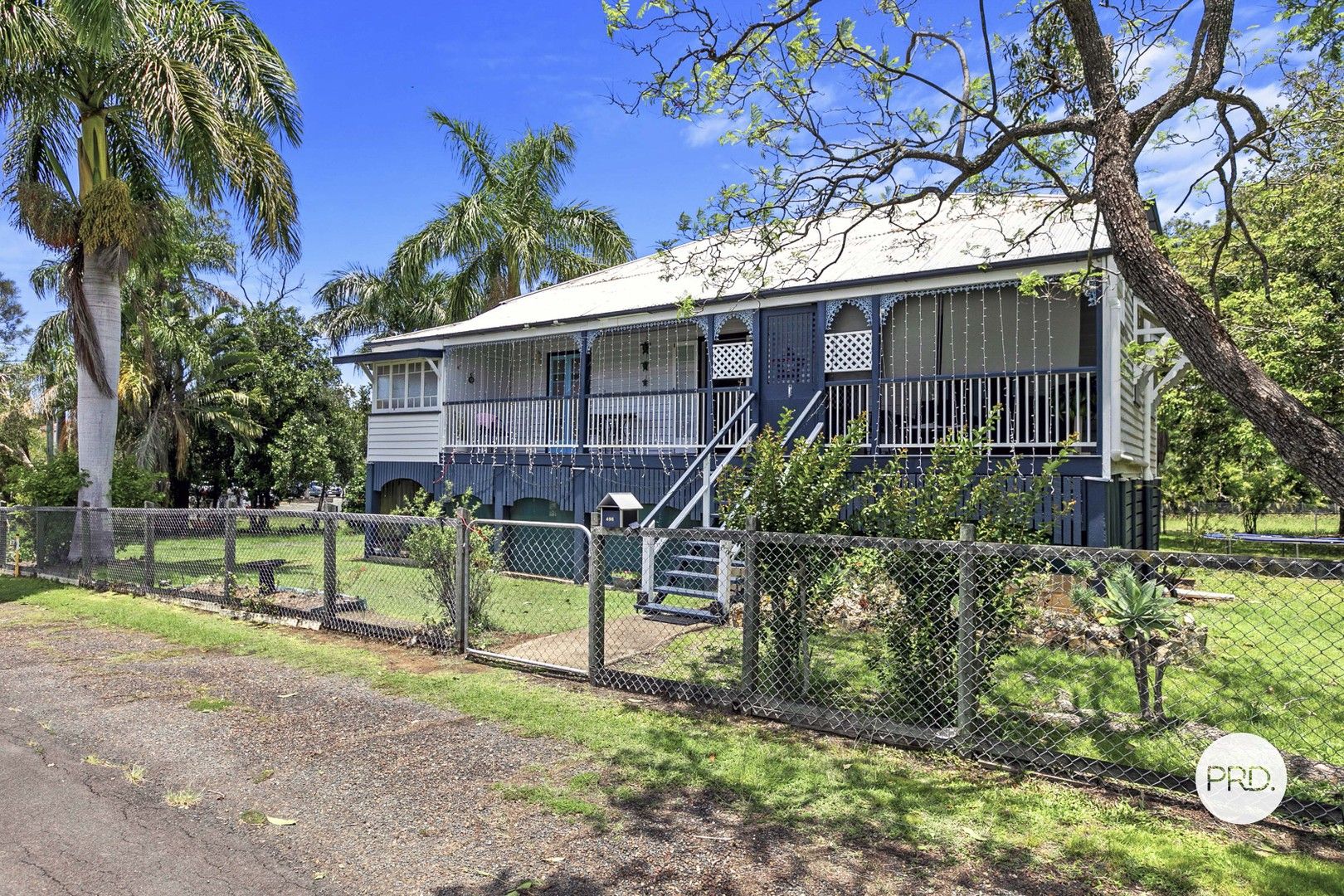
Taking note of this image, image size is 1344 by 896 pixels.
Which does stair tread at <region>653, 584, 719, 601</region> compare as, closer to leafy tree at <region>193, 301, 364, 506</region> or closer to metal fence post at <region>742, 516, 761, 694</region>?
metal fence post at <region>742, 516, 761, 694</region>

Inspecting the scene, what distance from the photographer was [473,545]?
785cm

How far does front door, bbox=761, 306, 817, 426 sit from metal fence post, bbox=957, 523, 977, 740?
780cm

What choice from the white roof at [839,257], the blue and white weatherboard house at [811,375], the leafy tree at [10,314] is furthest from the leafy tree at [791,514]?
the leafy tree at [10,314]

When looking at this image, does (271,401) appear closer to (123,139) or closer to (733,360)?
(123,139)

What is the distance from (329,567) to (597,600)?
3855mm

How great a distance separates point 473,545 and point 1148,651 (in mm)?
5559

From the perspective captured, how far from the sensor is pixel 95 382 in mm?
14055

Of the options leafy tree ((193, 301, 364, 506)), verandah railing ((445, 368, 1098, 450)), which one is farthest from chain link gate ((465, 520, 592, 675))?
leafy tree ((193, 301, 364, 506))

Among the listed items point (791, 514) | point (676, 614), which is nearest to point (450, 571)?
point (676, 614)

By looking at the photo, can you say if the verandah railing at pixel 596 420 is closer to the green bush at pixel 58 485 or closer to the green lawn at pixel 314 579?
the green lawn at pixel 314 579

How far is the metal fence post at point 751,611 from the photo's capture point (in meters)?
5.59

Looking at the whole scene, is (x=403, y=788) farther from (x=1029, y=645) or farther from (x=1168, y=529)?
(x=1168, y=529)

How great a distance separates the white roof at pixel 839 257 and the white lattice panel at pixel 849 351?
84 cm

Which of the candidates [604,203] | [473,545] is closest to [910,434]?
[473,545]
